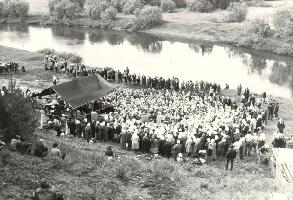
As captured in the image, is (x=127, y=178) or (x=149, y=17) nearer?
(x=127, y=178)

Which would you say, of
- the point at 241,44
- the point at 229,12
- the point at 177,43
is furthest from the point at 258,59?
the point at 229,12

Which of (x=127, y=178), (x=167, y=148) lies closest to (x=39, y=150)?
(x=127, y=178)

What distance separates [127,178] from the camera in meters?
17.2

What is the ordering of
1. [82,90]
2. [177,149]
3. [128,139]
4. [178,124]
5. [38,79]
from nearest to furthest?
[177,149], [128,139], [178,124], [82,90], [38,79]

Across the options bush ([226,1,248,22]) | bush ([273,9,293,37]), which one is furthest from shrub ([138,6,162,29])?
bush ([273,9,293,37])

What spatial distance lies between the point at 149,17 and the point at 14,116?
2860 inches

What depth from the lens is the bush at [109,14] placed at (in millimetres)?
95375

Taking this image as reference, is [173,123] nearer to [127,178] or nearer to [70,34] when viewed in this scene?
[127,178]

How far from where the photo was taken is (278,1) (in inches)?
4026

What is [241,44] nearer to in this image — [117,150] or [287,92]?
[287,92]

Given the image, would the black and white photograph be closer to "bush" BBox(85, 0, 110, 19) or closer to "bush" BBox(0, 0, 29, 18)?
"bush" BBox(85, 0, 110, 19)

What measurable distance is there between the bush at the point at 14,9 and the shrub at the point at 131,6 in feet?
71.7

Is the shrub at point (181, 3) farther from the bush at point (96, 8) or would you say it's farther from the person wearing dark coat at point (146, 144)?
the person wearing dark coat at point (146, 144)

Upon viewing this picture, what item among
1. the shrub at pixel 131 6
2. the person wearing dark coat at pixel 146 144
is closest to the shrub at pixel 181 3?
the shrub at pixel 131 6
